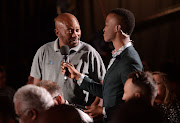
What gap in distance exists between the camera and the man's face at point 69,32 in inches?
96.1

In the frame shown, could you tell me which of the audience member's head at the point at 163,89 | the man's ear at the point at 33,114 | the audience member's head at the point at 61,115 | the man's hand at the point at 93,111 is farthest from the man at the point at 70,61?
the audience member's head at the point at 61,115

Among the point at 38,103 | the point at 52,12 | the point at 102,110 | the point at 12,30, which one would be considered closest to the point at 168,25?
the point at 52,12

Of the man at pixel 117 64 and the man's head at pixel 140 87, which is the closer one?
the man's head at pixel 140 87

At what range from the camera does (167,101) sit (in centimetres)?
267

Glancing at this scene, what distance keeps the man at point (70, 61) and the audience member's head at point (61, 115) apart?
1043 mm

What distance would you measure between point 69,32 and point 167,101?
123 centimetres

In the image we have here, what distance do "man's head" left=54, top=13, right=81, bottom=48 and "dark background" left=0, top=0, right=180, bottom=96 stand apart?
238 cm

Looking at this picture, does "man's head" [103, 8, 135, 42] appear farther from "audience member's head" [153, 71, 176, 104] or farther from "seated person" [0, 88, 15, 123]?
"seated person" [0, 88, 15, 123]

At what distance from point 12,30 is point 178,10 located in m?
3.33

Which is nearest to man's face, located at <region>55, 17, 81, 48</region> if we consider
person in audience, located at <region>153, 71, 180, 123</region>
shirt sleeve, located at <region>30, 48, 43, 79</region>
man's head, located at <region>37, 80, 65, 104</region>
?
shirt sleeve, located at <region>30, 48, 43, 79</region>

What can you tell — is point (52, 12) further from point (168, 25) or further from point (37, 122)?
point (37, 122)

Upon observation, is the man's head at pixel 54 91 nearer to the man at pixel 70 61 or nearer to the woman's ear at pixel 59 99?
the woman's ear at pixel 59 99

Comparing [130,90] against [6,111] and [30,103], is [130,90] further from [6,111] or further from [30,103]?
[6,111]

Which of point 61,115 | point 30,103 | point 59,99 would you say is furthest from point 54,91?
point 61,115
